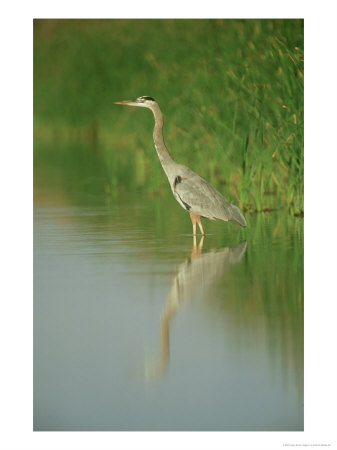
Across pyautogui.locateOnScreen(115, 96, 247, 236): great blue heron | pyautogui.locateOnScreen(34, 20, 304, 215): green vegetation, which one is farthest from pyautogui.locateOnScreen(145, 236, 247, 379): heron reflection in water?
pyautogui.locateOnScreen(34, 20, 304, 215): green vegetation

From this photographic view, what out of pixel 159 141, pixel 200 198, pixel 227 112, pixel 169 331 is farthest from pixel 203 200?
pixel 169 331

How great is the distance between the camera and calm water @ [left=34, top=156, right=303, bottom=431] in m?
3.32

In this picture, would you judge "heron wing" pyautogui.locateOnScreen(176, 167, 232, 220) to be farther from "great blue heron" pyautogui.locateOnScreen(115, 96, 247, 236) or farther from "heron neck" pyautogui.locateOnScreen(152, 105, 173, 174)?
"heron neck" pyautogui.locateOnScreen(152, 105, 173, 174)

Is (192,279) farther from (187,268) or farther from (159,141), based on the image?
(159,141)

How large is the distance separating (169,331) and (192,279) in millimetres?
1054

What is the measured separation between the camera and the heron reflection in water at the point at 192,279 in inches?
152

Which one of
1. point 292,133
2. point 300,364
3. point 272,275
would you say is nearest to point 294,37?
point 292,133

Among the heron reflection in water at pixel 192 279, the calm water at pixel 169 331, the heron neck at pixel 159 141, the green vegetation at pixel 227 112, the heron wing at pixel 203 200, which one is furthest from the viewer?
the green vegetation at pixel 227 112

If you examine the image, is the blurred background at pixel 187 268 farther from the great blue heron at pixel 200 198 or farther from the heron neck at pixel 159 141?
the heron neck at pixel 159 141

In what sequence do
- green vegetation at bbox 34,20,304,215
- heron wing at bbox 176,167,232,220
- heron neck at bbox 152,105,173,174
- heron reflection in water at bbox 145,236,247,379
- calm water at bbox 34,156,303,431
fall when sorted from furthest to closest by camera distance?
1. green vegetation at bbox 34,20,304,215
2. heron neck at bbox 152,105,173,174
3. heron wing at bbox 176,167,232,220
4. heron reflection in water at bbox 145,236,247,379
5. calm water at bbox 34,156,303,431

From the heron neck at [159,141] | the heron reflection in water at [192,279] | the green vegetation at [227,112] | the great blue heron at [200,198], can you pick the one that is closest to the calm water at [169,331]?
the heron reflection in water at [192,279]

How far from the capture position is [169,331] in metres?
4.11

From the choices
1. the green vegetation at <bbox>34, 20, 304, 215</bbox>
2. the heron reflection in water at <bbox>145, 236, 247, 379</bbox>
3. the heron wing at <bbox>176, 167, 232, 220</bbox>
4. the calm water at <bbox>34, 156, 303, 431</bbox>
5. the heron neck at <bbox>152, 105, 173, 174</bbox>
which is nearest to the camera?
the calm water at <bbox>34, 156, 303, 431</bbox>

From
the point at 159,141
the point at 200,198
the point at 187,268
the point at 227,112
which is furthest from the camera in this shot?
the point at 227,112
